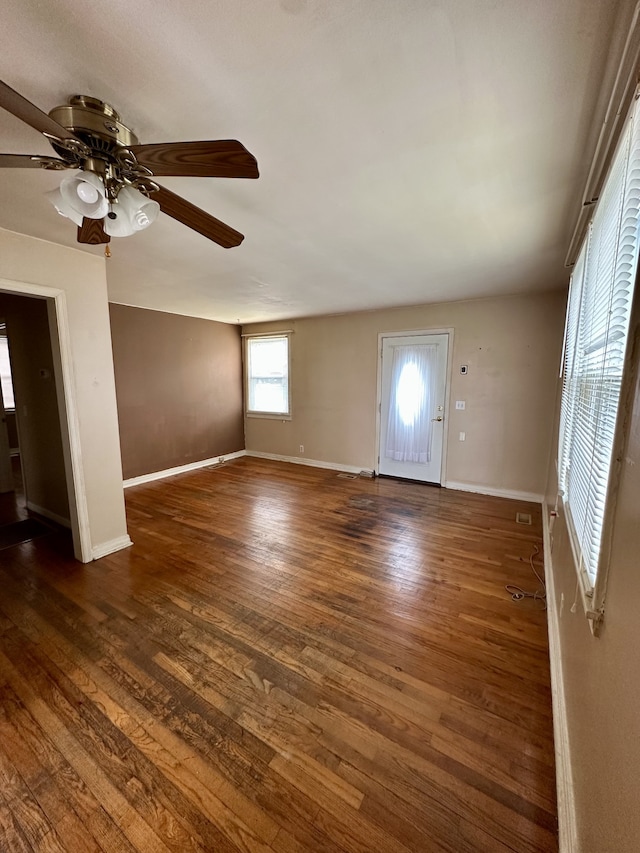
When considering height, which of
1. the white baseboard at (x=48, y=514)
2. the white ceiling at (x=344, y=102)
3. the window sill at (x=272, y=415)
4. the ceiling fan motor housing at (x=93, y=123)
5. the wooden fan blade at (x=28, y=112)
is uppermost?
the white ceiling at (x=344, y=102)

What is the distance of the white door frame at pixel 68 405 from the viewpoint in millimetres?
2445

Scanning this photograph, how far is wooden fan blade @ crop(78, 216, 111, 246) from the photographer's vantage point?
1611 millimetres

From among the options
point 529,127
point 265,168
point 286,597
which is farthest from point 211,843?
point 529,127

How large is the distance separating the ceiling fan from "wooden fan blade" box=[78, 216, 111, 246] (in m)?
0.29

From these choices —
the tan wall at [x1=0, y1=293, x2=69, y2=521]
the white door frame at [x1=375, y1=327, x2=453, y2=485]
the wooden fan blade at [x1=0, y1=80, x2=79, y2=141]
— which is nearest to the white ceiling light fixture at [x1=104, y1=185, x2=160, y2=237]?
the wooden fan blade at [x1=0, y1=80, x2=79, y2=141]

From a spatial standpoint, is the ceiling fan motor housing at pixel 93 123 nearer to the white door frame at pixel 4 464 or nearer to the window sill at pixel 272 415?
the white door frame at pixel 4 464

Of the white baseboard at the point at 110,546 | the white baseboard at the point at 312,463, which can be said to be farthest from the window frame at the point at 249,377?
the white baseboard at the point at 110,546

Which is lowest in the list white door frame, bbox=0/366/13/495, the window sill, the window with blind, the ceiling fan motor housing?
white door frame, bbox=0/366/13/495

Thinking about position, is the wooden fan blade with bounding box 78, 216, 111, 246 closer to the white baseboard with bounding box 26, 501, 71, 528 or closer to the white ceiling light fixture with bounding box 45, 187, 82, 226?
the white ceiling light fixture with bounding box 45, 187, 82, 226

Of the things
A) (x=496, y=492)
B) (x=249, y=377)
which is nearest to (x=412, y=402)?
(x=496, y=492)

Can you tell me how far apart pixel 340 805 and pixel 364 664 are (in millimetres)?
614

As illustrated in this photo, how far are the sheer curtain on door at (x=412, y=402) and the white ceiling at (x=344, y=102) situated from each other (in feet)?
7.29

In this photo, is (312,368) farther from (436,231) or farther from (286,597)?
(286,597)

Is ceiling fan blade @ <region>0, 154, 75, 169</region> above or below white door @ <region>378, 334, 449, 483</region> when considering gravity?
above
